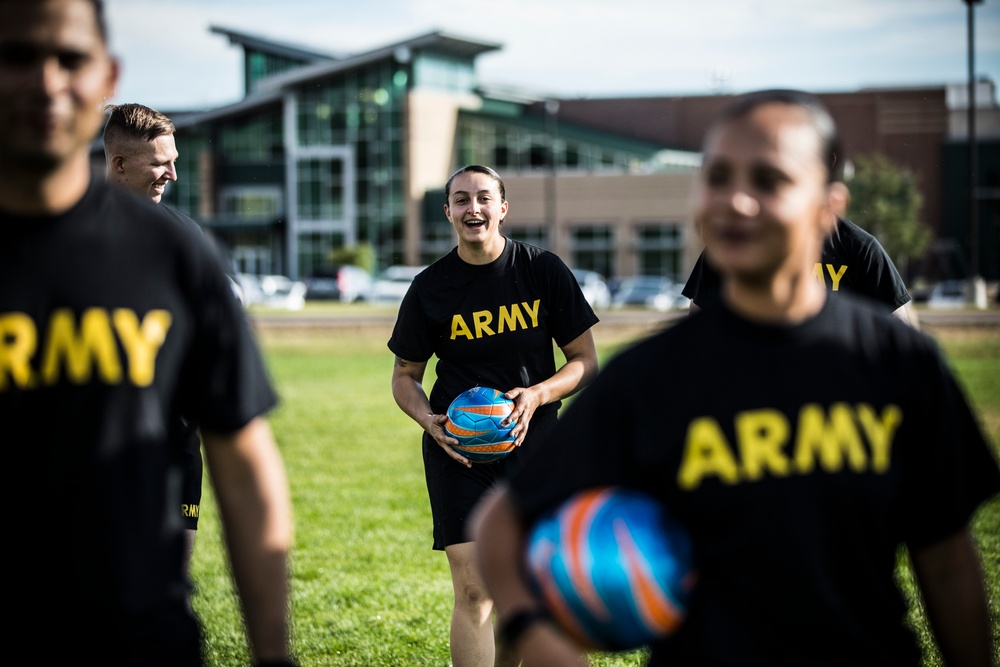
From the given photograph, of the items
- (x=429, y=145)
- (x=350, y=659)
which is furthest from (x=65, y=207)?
(x=429, y=145)

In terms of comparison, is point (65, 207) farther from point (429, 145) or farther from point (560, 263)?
point (429, 145)

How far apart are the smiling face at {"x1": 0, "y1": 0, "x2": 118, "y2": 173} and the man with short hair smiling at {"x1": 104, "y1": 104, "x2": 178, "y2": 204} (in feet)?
10.4

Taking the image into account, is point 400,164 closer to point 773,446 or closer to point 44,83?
point 44,83

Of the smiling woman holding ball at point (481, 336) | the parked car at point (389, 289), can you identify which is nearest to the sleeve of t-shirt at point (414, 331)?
the smiling woman holding ball at point (481, 336)

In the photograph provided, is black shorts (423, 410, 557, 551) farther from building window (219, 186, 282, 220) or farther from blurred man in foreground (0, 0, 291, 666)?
building window (219, 186, 282, 220)

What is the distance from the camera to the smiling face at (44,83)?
2.54 m

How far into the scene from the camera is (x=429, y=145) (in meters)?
76.7

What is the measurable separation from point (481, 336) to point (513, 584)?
3630 mm

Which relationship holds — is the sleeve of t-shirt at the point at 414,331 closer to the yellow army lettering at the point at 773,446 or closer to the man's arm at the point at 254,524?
the man's arm at the point at 254,524

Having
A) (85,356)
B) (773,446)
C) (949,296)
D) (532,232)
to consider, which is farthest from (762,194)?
(532,232)

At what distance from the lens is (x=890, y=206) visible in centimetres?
6431

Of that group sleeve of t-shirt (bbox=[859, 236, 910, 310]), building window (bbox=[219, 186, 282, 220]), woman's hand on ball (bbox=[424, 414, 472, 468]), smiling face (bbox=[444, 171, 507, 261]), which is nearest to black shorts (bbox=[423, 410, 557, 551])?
woman's hand on ball (bbox=[424, 414, 472, 468])

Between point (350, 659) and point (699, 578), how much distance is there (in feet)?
15.8

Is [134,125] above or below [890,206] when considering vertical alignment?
below
